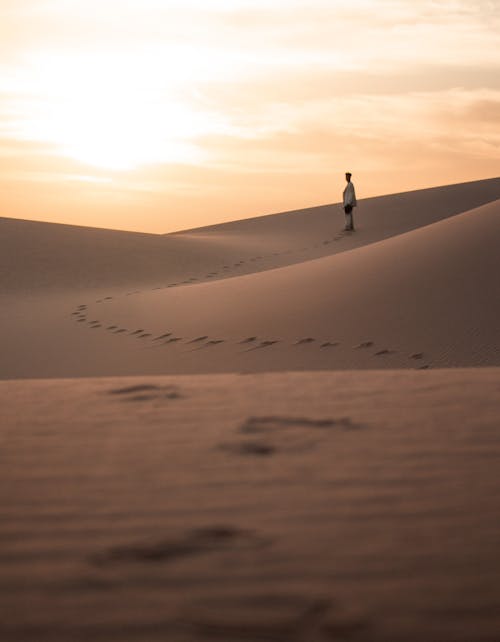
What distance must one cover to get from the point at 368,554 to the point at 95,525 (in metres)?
0.86

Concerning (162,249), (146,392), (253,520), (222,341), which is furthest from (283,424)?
(162,249)

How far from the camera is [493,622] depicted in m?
2.11

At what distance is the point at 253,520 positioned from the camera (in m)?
2.73

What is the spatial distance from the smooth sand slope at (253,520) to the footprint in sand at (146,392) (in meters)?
0.15

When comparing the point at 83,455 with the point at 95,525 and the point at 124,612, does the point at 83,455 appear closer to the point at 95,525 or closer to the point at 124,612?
the point at 95,525

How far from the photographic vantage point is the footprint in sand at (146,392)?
15.0 feet

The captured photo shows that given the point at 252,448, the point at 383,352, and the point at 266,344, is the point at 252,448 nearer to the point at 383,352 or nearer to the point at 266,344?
the point at 383,352

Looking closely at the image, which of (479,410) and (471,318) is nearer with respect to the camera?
(479,410)

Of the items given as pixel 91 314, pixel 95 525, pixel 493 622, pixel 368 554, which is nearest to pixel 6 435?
pixel 95 525

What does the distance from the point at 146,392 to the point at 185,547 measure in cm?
223

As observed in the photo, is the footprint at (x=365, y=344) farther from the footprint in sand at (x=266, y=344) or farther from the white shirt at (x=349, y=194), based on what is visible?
the white shirt at (x=349, y=194)

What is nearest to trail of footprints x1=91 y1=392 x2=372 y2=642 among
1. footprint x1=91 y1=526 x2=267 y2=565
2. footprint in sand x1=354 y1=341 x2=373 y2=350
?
footprint x1=91 y1=526 x2=267 y2=565

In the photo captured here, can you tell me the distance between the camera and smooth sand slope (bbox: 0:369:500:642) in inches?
85.0

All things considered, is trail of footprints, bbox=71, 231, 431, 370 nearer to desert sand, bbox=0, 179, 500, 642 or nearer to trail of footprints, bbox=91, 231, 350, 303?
desert sand, bbox=0, 179, 500, 642
